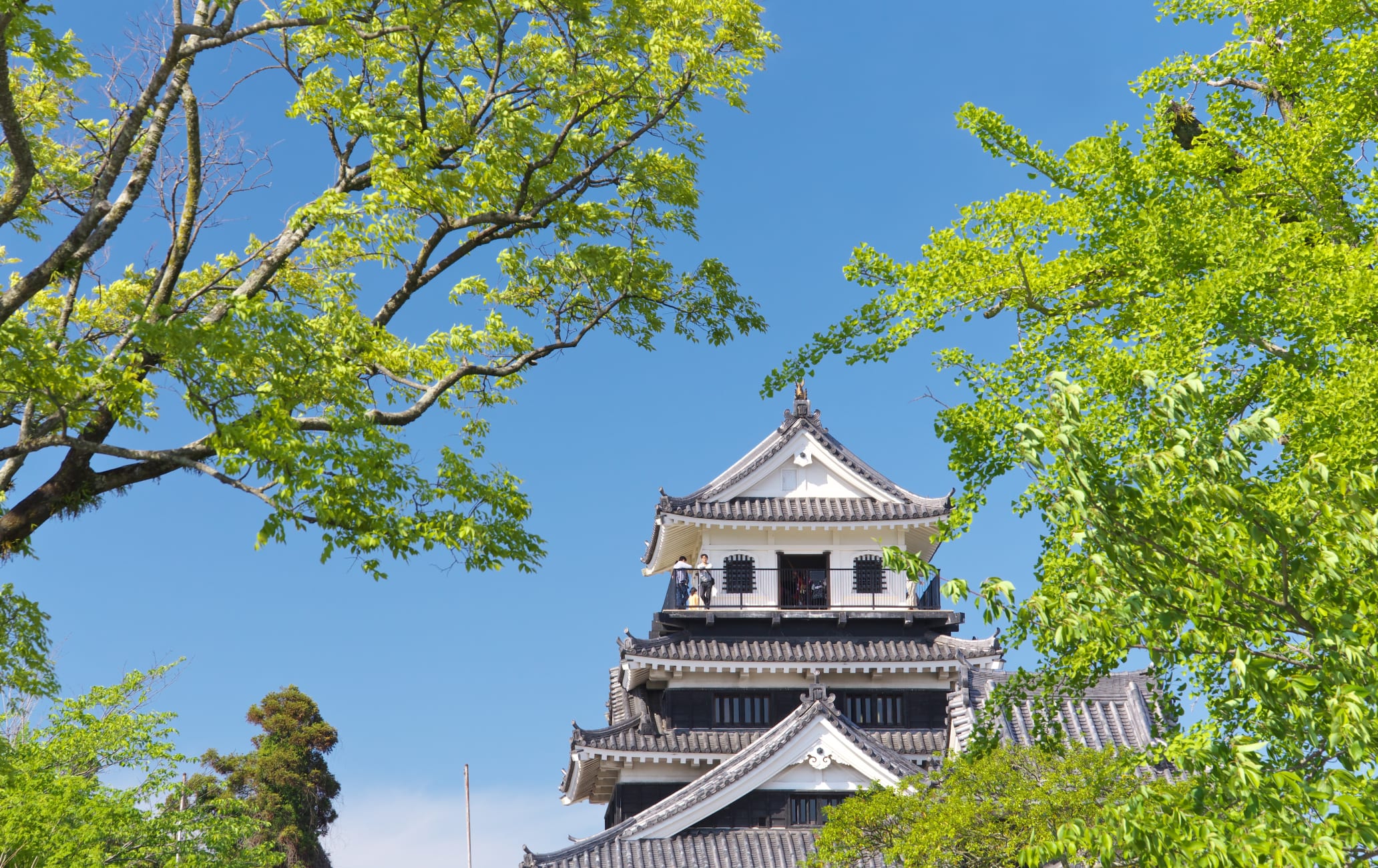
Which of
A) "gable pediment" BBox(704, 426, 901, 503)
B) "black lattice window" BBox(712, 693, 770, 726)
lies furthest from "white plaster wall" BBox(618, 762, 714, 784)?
"gable pediment" BBox(704, 426, 901, 503)

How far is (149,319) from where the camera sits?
9453mm

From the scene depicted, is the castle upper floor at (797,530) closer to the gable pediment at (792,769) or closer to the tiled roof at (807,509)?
the tiled roof at (807,509)

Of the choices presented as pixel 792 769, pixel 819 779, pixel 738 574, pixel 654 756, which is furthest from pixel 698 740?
pixel 738 574

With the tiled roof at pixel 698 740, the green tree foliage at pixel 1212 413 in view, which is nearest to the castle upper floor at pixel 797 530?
the tiled roof at pixel 698 740

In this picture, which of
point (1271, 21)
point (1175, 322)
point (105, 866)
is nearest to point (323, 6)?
point (1175, 322)

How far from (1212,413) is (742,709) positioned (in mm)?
17190

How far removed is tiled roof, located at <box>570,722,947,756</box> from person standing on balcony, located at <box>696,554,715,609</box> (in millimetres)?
2811

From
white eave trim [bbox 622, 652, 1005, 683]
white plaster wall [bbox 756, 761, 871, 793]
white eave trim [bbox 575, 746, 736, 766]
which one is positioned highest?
white eave trim [bbox 622, 652, 1005, 683]

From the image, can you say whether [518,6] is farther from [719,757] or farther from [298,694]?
[298,694]

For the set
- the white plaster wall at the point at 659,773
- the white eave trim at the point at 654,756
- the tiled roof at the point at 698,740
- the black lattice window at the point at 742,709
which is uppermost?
the black lattice window at the point at 742,709

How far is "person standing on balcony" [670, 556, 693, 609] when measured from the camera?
25.9m

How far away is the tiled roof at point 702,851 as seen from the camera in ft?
72.0

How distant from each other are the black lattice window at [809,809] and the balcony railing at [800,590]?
4357mm

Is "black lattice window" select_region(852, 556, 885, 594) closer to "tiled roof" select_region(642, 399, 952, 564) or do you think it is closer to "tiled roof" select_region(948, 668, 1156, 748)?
"tiled roof" select_region(642, 399, 952, 564)
